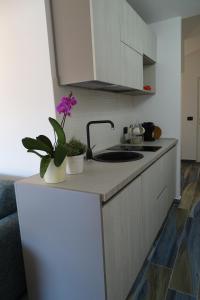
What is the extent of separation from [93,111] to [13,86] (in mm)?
745

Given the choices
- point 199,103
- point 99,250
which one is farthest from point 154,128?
point 199,103

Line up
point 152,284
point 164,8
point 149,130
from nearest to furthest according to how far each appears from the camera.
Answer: point 152,284 < point 164,8 < point 149,130

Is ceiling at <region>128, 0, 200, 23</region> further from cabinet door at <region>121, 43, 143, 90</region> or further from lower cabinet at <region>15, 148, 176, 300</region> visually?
lower cabinet at <region>15, 148, 176, 300</region>

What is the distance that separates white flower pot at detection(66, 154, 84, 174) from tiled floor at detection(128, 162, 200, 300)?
962mm

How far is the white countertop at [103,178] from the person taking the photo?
1.10 metres

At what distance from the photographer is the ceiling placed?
224 cm

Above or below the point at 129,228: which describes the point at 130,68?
above

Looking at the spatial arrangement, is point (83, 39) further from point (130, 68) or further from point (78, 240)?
point (78, 240)

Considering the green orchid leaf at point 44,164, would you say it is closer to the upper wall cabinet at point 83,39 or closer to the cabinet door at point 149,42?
the upper wall cabinet at point 83,39

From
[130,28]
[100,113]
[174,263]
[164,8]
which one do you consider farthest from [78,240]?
[164,8]

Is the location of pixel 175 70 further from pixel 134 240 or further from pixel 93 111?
pixel 134 240

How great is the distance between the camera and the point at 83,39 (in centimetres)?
145

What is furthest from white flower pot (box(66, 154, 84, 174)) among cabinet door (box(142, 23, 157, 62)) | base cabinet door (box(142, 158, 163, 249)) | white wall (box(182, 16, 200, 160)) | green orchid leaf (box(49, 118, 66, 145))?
white wall (box(182, 16, 200, 160))

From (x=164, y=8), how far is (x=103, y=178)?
218 centimetres
